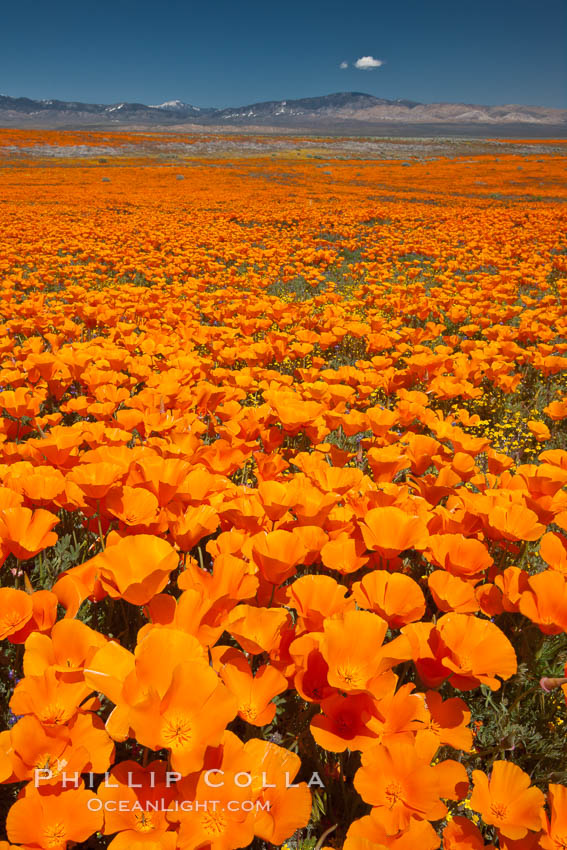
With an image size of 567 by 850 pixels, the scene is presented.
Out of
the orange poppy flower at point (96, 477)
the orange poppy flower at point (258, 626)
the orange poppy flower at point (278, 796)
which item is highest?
the orange poppy flower at point (96, 477)

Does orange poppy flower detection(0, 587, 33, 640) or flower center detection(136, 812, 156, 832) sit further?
orange poppy flower detection(0, 587, 33, 640)

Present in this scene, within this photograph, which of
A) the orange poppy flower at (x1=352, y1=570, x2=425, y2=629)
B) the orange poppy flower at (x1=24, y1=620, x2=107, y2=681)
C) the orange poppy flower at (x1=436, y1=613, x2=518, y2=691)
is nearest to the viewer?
the orange poppy flower at (x1=24, y1=620, x2=107, y2=681)

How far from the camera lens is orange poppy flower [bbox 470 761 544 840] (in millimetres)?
987

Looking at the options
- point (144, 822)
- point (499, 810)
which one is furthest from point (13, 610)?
point (499, 810)

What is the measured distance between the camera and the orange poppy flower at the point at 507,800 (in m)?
0.99

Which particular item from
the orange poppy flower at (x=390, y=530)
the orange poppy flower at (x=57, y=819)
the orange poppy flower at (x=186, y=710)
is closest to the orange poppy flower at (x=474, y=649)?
the orange poppy flower at (x=390, y=530)

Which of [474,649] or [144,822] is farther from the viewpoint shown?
[474,649]

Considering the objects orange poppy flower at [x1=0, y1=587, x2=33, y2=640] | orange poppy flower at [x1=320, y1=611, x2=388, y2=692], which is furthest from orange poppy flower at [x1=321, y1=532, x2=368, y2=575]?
orange poppy flower at [x1=0, y1=587, x2=33, y2=640]

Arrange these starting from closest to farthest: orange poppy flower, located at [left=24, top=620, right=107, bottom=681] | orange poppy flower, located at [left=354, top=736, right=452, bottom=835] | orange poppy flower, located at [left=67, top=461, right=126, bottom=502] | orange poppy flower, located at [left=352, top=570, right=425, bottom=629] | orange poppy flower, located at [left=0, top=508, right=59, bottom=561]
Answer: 1. orange poppy flower, located at [left=354, top=736, right=452, bottom=835]
2. orange poppy flower, located at [left=24, top=620, right=107, bottom=681]
3. orange poppy flower, located at [left=352, top=570, right=425, bottom=629]
4. orange poppy flower, located at [left=0, top=508, right=59, bottom=561]
5. orange poppy flower, located at [left=67, top=461, right=126, bottom=502]

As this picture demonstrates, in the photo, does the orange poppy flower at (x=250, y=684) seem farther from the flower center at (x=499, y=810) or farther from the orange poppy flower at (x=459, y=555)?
the orange poppy flower at (x=459, y=555)

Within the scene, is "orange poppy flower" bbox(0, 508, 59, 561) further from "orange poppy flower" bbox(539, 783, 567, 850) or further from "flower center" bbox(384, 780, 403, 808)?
"orange poppy flower" bbox(539, 783, 567, 850)

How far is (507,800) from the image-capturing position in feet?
3.48

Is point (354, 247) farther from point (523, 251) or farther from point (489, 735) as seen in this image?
point (489, 735)

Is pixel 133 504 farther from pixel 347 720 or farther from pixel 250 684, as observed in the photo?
pixel 347 720
